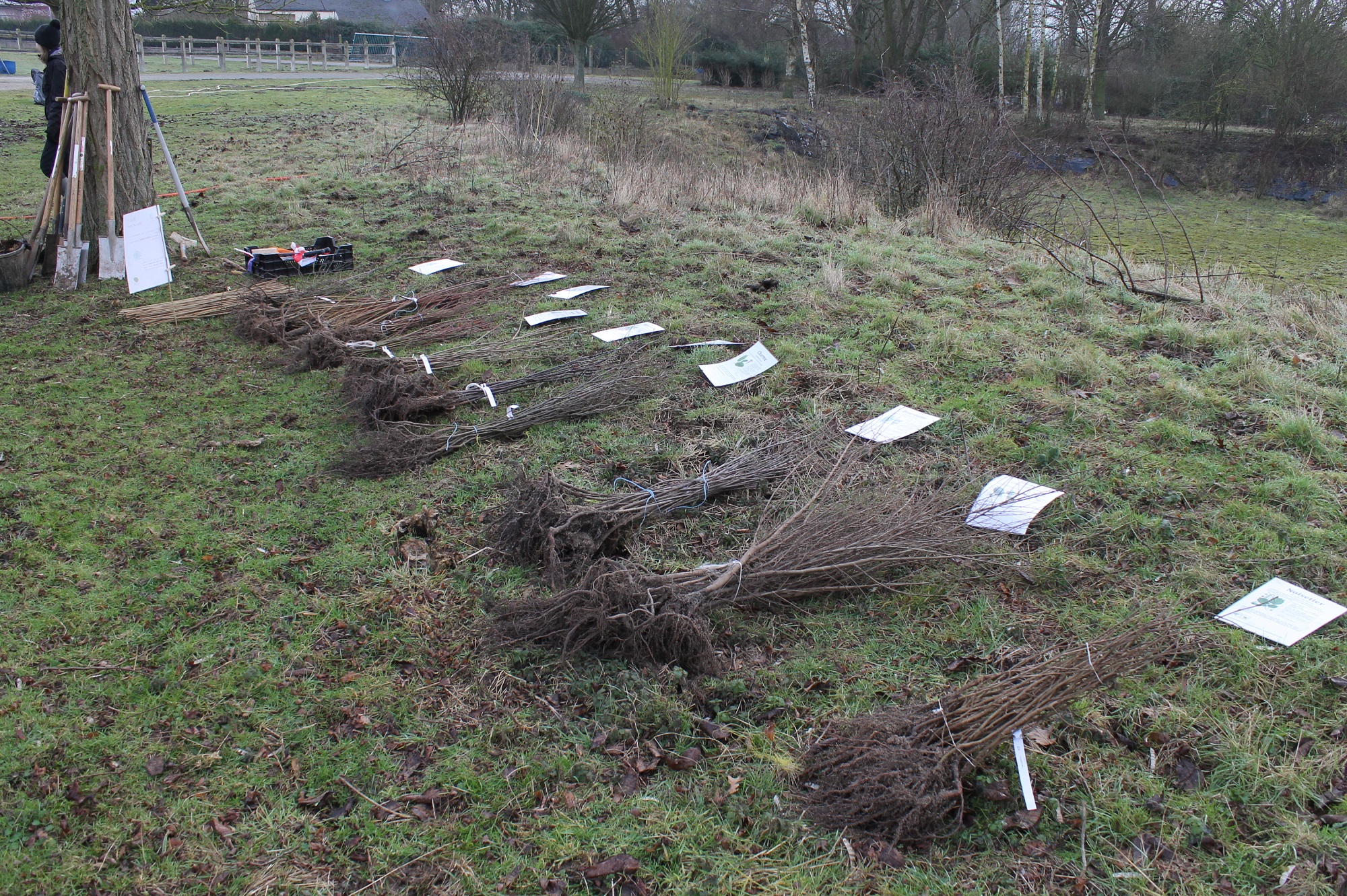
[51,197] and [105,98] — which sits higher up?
[105,98]

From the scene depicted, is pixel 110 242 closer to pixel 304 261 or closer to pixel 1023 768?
pixel 304 261

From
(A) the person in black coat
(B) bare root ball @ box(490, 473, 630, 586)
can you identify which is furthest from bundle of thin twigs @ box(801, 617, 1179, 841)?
(A) the person in black coat

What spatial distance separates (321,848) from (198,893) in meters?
0.29

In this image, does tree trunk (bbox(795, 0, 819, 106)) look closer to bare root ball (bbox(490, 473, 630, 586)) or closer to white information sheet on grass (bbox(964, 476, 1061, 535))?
white information sheet on grass (bbox(964, 476, 1061, 535))

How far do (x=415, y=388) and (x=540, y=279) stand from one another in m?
2.71

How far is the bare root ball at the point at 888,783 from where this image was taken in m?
2.14

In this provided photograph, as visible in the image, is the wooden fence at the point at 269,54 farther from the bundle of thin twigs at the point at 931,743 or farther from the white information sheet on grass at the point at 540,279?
the bundle of thin twigs at the point at 931,743

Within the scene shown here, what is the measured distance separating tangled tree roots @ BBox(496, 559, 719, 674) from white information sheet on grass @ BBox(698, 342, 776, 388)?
2.25 metres

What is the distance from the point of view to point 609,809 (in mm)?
2289

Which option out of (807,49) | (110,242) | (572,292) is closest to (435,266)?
(572,292)

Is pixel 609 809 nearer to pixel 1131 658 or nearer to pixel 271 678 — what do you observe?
pixel 271 678

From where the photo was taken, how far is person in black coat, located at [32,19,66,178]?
7.29 meters

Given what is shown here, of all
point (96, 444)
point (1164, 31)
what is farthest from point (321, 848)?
point (1164, 31)

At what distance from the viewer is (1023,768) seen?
7.41 feet
